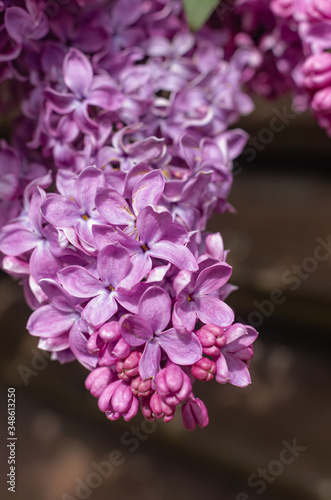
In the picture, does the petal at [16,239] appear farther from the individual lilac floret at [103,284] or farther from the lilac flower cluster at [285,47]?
the lilac flower cluster at [285,47]

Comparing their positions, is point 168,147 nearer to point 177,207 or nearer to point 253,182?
point 177,207

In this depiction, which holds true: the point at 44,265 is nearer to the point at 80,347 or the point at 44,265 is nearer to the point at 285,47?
the point at 80,347

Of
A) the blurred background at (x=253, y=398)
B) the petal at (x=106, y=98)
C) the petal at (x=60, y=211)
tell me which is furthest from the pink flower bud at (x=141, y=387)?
the blurred background at (x=253, y=398)

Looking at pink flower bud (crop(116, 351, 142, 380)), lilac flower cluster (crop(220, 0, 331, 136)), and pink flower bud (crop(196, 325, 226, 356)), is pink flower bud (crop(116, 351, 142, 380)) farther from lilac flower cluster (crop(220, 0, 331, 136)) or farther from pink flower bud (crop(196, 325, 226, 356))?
lilac flower cluster (crop(220, 0, 331, 136))

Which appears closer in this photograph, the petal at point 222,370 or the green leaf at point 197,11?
the petal at point 222,370

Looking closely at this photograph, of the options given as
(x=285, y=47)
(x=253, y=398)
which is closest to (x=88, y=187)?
(x=285, y=47)

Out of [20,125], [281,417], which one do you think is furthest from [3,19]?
[281,417]

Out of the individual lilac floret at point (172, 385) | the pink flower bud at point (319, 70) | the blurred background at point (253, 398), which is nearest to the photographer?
the individual lilac floret at point (172, 385)

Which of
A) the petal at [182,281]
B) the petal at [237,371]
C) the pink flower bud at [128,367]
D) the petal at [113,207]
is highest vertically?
the petal at [182,281]
